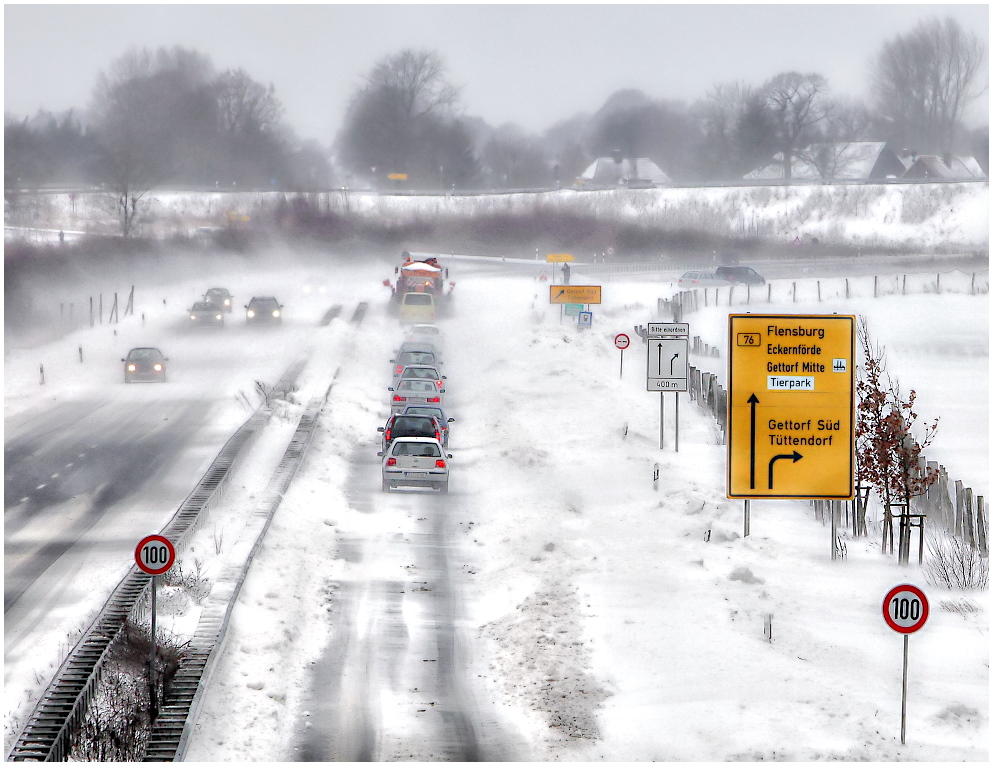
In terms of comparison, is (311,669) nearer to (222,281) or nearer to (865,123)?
(222,281)

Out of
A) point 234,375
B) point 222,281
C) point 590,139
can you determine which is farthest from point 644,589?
point 590,139

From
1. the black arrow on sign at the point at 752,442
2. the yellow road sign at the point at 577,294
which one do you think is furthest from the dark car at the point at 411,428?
the yellow road sign at the point at 577,294

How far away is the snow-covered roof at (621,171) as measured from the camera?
485 feet

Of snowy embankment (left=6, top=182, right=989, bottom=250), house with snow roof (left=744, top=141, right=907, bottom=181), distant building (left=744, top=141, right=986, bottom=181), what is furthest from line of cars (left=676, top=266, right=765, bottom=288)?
house with snow roof (left=744, top=141, right=907, bottom=181)

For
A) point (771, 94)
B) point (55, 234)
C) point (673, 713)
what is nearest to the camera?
point (673, 713)

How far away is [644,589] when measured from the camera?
18047mm

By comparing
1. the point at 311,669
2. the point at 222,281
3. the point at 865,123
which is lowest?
the point at 311,669

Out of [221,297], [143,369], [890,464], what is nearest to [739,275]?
[221,297]

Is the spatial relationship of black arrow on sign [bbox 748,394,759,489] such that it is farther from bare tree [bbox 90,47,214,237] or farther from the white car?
bare tree [bbox 90,47,214,237]

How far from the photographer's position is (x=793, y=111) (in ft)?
464

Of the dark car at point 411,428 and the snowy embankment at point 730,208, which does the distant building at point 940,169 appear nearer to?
the snowy embankment at point 730,208

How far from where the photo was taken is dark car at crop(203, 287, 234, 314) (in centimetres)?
5969

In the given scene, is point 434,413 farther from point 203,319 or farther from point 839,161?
point 839,161

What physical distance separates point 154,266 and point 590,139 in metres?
110
